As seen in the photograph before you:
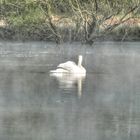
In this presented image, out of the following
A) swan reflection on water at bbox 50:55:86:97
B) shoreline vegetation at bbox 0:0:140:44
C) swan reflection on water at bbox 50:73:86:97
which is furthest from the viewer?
shoreline vegetation at bbox 0:0:140:44

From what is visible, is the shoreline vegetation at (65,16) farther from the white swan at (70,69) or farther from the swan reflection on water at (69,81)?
the swan reflection on water at (69,81)

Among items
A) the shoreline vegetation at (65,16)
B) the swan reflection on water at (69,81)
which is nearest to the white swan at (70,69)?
the swan reflection on water at (69,81)

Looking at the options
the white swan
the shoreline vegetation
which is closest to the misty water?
the white swan

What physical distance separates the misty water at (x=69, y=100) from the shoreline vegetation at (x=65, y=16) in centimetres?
663

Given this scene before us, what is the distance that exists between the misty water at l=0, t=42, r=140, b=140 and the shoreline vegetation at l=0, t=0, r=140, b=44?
6634 millimetres

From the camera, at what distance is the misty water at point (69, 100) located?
11758 millimetres

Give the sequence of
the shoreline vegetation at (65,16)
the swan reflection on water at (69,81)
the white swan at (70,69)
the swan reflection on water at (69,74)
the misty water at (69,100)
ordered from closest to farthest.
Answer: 1. the misty water at (69,100)
2. the swan reflection on water at (69,81)
3. the swan reflection on water at (69,74)
4. the white swan at (70,69)
5. the shoreline vegetation at (65,16)

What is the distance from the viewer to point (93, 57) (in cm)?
3017

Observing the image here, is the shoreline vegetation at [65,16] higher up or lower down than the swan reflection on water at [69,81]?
higher up

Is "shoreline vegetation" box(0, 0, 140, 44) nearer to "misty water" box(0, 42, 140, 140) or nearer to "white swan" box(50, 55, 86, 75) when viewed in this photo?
"misty water" box(0, 42, 140, 140)

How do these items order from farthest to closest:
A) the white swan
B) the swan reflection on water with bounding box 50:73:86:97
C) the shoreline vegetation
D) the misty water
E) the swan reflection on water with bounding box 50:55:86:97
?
the shoreline vegetation < the white swan < the swan reflection on water with bounding box 50:55:86:97 < the swan reflection on water with bounding box 50:73:86:97 < the misty water

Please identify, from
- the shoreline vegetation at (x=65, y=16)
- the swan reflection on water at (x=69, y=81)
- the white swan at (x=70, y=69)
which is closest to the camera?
the swan reflection on water at (x=69, y=81)

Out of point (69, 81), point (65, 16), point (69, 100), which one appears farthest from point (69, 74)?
point (65, 16)

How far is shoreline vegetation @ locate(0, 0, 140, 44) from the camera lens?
3616 centimetres
